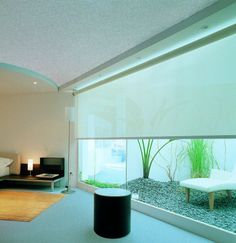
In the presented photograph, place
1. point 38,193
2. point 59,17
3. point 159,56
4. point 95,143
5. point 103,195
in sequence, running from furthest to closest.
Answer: point 95,143
point 38,193
point 159,56
point 103,195
point 59,17

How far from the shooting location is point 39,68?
13.5 ft

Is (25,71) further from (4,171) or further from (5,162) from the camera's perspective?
(4,171)

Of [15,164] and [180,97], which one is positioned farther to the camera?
[15,164]

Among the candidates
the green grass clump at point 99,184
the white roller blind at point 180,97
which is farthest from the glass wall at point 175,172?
the white roller blind at point 180,97

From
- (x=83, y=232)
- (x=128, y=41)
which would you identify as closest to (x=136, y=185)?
(x=83, y=232)

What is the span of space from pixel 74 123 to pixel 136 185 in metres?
2.39

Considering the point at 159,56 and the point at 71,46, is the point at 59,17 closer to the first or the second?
the point at 71,46

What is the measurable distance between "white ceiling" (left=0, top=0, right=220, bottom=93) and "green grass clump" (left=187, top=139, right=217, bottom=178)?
6.43 feet

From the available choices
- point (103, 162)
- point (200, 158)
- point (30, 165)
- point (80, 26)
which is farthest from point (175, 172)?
point (30, 165)

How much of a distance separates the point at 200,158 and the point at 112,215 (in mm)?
1788

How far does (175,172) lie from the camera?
13.3 ft

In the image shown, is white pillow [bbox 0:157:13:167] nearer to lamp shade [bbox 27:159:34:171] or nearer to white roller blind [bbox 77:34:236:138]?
lamp shade [bbox 27:159:34:171]

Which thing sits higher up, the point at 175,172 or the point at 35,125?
the point at 35,125

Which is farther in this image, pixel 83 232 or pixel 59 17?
pixel 83 232
